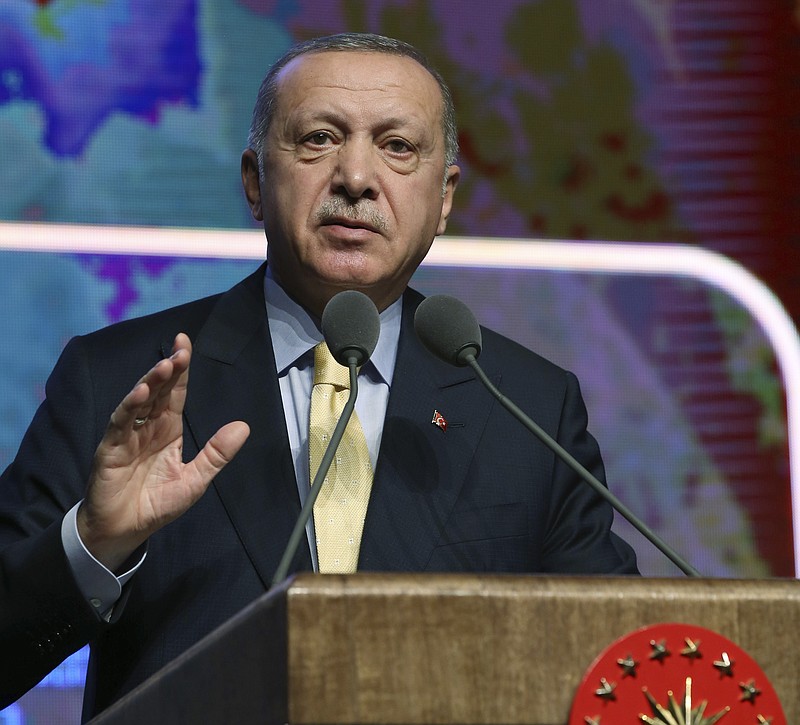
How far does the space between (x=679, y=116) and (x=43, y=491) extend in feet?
5.71

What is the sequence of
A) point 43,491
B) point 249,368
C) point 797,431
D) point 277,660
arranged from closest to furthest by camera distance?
1. point 277,660
2. point 43,491
3. point 249,368
4. point 797,431

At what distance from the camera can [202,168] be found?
104 inches

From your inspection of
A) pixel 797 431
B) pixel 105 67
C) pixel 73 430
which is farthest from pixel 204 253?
pixel 797 431

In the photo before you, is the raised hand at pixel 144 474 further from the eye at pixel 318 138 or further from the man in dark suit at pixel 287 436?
the eye at pixel 318 138

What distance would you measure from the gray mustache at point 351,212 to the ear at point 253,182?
0.67 ft

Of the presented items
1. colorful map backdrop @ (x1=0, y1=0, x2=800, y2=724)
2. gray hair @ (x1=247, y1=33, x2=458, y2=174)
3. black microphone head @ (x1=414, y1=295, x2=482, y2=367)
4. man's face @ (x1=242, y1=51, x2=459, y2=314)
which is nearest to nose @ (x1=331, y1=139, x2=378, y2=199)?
man's face @ (x1=242, y1=51, x2=459, y2=314)

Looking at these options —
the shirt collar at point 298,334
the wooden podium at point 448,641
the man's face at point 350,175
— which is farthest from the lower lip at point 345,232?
the wooden podium at point 448,641

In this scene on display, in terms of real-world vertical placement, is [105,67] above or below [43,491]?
above

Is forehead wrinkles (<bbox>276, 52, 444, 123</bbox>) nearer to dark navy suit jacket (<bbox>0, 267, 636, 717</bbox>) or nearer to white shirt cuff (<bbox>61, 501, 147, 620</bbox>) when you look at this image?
dark navy suit jacket (<bbox>0, 267, 636, 717</bbox>)

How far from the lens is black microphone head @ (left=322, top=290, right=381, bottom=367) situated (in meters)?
1.51

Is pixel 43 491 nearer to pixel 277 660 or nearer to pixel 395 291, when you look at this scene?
pixel 395 291

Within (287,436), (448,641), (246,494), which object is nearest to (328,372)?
(287,436)

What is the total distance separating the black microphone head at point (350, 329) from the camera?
59.4 inches

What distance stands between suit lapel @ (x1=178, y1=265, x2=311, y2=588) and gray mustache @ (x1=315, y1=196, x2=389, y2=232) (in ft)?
0.59
